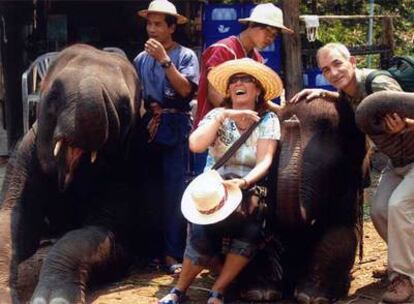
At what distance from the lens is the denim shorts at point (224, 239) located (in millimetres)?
4672

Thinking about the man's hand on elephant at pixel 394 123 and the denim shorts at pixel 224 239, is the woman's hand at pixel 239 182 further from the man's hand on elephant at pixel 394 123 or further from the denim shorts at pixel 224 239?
the man's hand on elephant at pixel 394 123

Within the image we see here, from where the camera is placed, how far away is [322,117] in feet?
17.0

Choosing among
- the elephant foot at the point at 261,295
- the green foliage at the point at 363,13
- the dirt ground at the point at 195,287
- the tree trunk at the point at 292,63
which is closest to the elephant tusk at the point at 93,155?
the dirt ground at the point at 195,287

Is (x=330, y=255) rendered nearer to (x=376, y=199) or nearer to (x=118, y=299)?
(x=376, y=199)

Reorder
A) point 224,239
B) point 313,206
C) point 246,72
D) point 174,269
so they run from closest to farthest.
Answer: point 224,239, point 246,72, point 313,206, point 174,269

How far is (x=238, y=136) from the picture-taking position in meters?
4.86

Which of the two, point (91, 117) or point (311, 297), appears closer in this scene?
point (91, 117)

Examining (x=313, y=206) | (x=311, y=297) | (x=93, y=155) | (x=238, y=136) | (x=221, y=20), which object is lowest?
(x=311, y=297)

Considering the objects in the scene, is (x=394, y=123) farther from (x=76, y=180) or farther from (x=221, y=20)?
(x=221, y=20)

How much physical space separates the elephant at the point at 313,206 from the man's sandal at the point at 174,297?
37 centimetres

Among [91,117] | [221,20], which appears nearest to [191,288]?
[91,117]

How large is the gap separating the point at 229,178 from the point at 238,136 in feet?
0.84

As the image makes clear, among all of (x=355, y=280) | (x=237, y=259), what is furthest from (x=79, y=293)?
(x=355, y=280)

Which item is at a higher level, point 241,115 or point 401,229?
point 241,115
